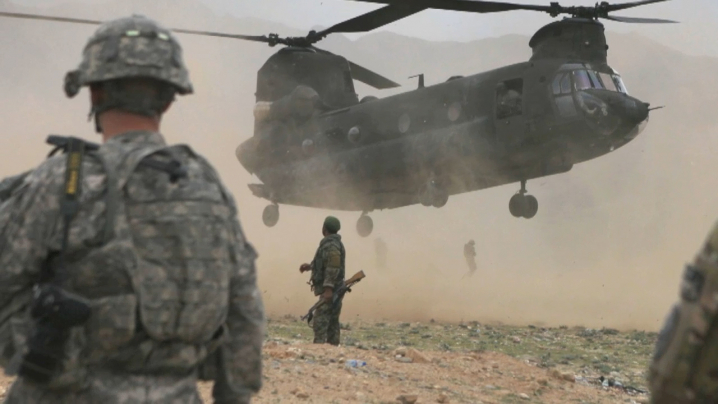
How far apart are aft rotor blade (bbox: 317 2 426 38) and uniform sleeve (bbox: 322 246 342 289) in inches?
185

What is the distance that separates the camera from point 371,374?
845 cm

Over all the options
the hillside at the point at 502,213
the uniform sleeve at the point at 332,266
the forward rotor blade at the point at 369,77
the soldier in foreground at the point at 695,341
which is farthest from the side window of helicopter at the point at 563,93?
the soldier in foreground at the point at 695,341

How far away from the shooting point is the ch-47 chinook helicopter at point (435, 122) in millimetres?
13688

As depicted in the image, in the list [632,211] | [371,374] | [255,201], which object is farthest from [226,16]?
[371,374]

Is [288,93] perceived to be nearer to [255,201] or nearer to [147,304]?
[255,201]

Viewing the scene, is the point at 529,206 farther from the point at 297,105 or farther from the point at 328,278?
the point at 328,278

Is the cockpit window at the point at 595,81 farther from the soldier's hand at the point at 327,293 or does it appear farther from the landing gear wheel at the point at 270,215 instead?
the landing gear wheel at the point at 270,215

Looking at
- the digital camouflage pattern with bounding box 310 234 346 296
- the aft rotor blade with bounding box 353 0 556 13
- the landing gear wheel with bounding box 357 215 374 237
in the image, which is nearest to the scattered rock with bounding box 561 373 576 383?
the digital camouflage pattern with bounding box 310 234 346 296

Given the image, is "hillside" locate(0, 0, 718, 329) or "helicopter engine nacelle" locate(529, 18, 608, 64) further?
"hillside" locate(0, 0, 718, 329)

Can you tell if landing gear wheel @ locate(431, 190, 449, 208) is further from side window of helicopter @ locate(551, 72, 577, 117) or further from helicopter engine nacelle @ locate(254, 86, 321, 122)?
helicopter engine nacelle @ locate(254, 86, 321, 122)

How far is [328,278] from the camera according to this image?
419 inches

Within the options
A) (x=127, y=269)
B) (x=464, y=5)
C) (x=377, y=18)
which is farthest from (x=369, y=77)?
(x=127, y=269)

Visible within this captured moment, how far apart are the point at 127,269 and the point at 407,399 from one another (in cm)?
517

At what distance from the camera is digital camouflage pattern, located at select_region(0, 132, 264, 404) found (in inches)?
98.3
